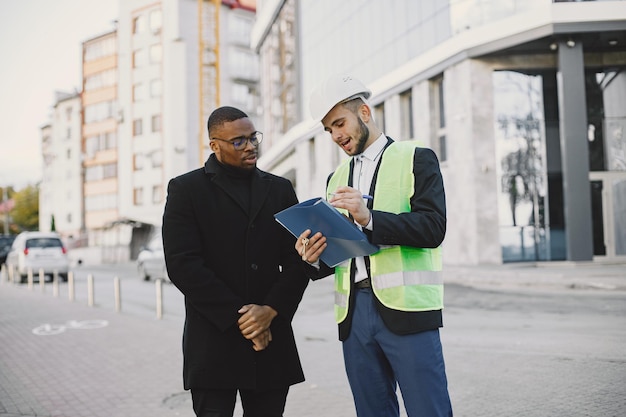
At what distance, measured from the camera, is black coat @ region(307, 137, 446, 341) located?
9.08 feet

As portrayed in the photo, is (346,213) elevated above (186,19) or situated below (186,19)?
below

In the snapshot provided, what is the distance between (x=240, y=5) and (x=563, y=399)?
63.8m

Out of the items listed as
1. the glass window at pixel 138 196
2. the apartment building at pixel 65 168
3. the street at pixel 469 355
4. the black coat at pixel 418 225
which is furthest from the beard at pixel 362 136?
the apartment building at pixel 65 168

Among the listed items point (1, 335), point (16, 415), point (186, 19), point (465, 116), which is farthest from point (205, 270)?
point (186, 19)

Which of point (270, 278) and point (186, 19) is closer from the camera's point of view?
point (270, 278)

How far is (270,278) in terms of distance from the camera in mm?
3223

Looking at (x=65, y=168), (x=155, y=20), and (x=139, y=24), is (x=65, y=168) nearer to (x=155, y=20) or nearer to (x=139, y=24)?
(x=139, y=24)

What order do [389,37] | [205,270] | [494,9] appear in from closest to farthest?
[205,270] → [494,9] → [389,37]

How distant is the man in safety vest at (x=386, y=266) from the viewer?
2793mm

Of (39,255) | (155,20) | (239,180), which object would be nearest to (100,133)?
(155,20)

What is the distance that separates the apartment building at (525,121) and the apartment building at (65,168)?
55942mm

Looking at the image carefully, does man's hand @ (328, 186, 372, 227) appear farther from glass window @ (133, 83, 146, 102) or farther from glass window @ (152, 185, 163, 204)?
glass window @ (133, 83, 146, 102)

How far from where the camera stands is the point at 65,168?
245 feet

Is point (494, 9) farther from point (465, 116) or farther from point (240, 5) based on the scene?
point (240, 5)
